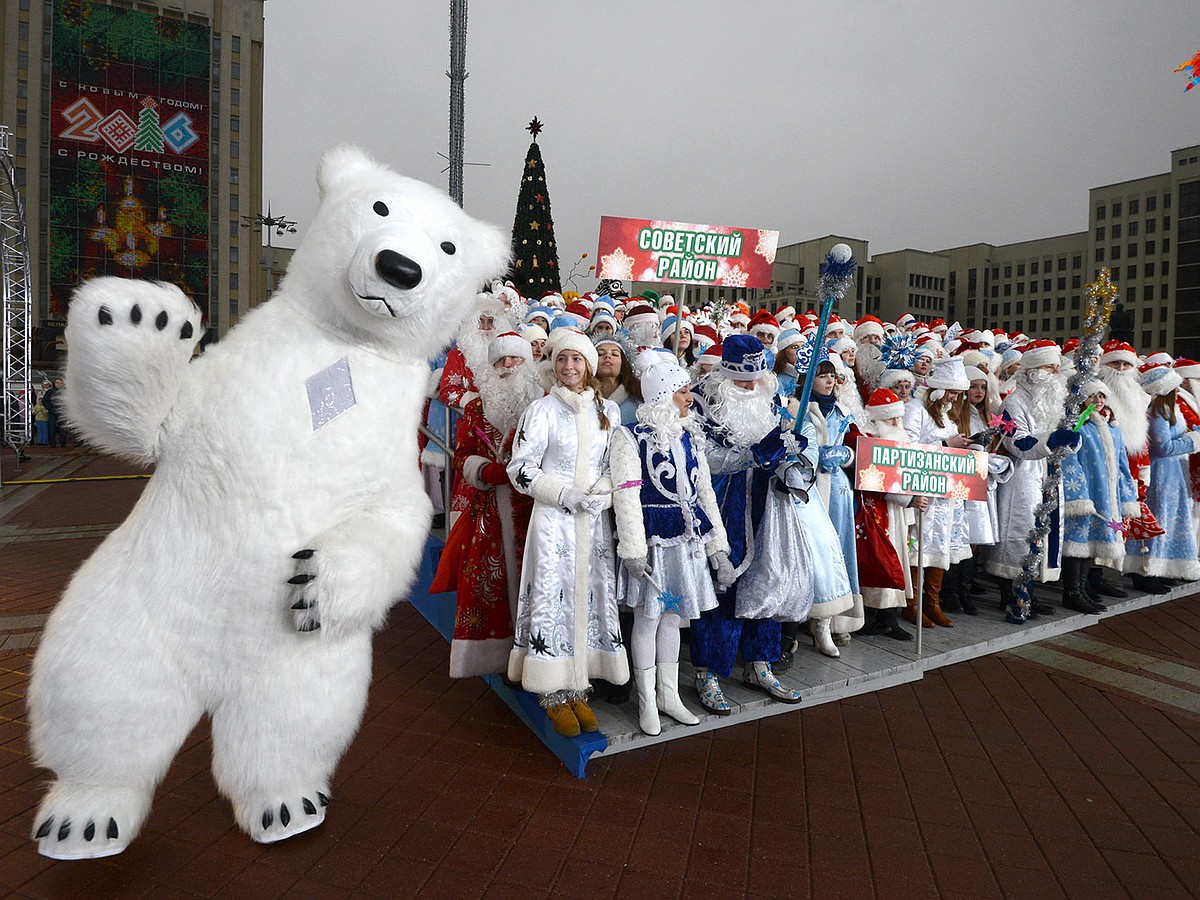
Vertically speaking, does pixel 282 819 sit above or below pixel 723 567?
below

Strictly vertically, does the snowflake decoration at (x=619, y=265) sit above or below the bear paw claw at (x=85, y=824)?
above

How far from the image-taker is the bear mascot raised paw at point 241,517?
6.23 feet

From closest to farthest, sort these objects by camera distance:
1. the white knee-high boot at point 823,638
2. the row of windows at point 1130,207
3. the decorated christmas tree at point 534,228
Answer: the white knee-high boot at point 823,638
the decorated christmas tree at point 534,228
the row of windows at point 1130,207

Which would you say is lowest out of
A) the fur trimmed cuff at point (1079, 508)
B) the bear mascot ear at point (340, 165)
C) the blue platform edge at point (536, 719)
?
the blue platform edge at point (536, 719)

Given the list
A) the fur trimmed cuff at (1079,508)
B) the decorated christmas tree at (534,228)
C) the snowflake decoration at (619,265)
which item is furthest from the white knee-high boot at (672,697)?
the decorated christmas tree at (534,228)

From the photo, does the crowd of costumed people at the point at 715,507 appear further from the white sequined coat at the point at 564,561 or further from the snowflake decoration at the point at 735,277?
the snowflake decoration at the point at 735,277

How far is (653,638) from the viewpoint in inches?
127

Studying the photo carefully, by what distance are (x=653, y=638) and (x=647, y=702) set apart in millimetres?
298

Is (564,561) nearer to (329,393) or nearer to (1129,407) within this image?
(329,393)

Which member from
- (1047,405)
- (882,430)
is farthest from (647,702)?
(1047,405)

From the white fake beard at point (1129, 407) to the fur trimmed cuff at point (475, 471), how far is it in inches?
199

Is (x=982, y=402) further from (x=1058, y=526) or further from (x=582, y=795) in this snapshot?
(x=582, y=795)

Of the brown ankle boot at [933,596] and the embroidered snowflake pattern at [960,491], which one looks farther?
the brown ankle boot at [933,596]

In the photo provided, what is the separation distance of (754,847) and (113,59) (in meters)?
48.5
